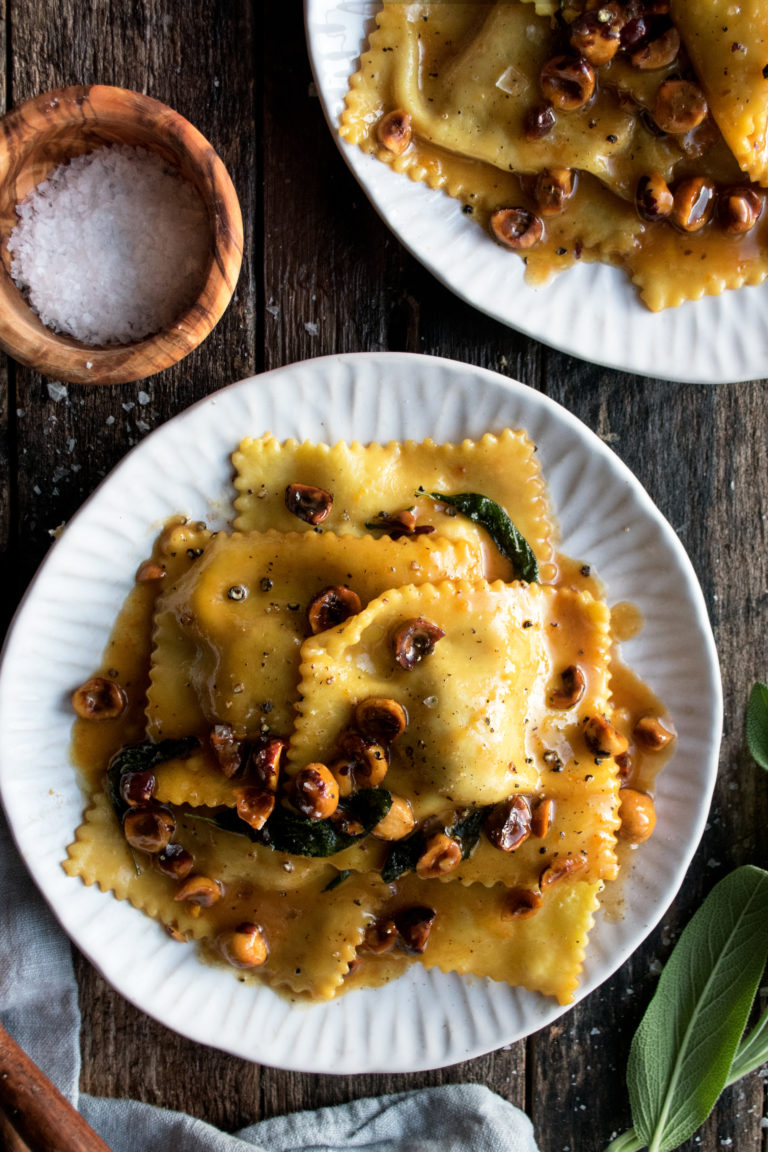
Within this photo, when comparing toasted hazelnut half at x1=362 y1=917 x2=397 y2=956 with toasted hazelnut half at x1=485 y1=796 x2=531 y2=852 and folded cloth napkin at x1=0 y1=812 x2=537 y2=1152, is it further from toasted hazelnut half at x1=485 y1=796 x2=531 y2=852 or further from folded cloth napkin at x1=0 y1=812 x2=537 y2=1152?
folded cloth napkin at x1=0 y1=812 x2=537 y2=1152

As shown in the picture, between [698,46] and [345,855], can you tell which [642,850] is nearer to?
[345,855]

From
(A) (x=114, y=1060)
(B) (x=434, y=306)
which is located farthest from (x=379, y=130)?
(A) (x=114, y=1060)

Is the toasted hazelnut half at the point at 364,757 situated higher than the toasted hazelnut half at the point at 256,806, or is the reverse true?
the toasted hazelnut half at the point at 364,757

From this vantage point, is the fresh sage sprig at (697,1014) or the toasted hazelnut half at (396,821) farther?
the fresh sage sprig at (697,1014)

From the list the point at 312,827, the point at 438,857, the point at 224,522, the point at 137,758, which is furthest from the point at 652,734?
the point at 137,758

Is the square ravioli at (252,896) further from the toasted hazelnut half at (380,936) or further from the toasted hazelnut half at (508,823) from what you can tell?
the toasted hazelnut half at (508,823)

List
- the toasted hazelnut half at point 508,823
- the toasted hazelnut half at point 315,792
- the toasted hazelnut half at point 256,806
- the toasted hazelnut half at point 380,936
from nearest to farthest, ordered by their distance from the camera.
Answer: the toasted hazelnut half at point 315,792, the toasted hazelnut half at point 256,806, the toasted hazelnut half at point 508,823, the toasted hazelnut half at point 380,936

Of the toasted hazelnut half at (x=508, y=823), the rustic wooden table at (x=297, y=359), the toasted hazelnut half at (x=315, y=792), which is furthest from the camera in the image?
the rustic wooden table at (x=297, y=359)

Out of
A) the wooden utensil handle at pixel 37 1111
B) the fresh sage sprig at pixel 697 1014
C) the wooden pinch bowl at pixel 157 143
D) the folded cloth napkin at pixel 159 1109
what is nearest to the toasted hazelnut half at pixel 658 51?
the wooden pinch bowl at pixel 157 143
